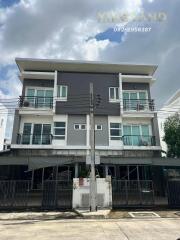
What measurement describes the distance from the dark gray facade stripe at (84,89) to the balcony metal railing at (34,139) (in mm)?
2487

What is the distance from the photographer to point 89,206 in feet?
39.8

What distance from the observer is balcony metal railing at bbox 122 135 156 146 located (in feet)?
62.4

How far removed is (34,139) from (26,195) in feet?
22.9

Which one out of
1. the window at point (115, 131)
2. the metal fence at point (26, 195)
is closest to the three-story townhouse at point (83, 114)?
the window at point (115, 131)

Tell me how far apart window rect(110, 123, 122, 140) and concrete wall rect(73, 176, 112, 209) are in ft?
22.7

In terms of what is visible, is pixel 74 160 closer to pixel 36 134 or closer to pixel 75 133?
pixel 75 133

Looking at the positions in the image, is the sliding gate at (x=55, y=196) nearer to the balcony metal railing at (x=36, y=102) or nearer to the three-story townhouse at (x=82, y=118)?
the three-story townhouse at (x=82, y=118)

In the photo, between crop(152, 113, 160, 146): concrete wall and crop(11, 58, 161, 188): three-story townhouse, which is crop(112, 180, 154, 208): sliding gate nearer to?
crop(11, 58, 161, 188): three-story townhouse

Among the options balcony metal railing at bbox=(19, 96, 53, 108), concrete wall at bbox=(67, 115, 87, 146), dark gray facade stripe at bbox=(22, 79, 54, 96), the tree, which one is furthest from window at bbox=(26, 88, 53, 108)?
the tree

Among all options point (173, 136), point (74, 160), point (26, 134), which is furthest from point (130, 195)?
point (173, 136)

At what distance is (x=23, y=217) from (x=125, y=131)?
11.8 m

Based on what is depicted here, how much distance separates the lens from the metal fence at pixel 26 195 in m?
12.2

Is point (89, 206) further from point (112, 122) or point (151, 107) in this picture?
point (151, 107)

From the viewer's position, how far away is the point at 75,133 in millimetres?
19109
